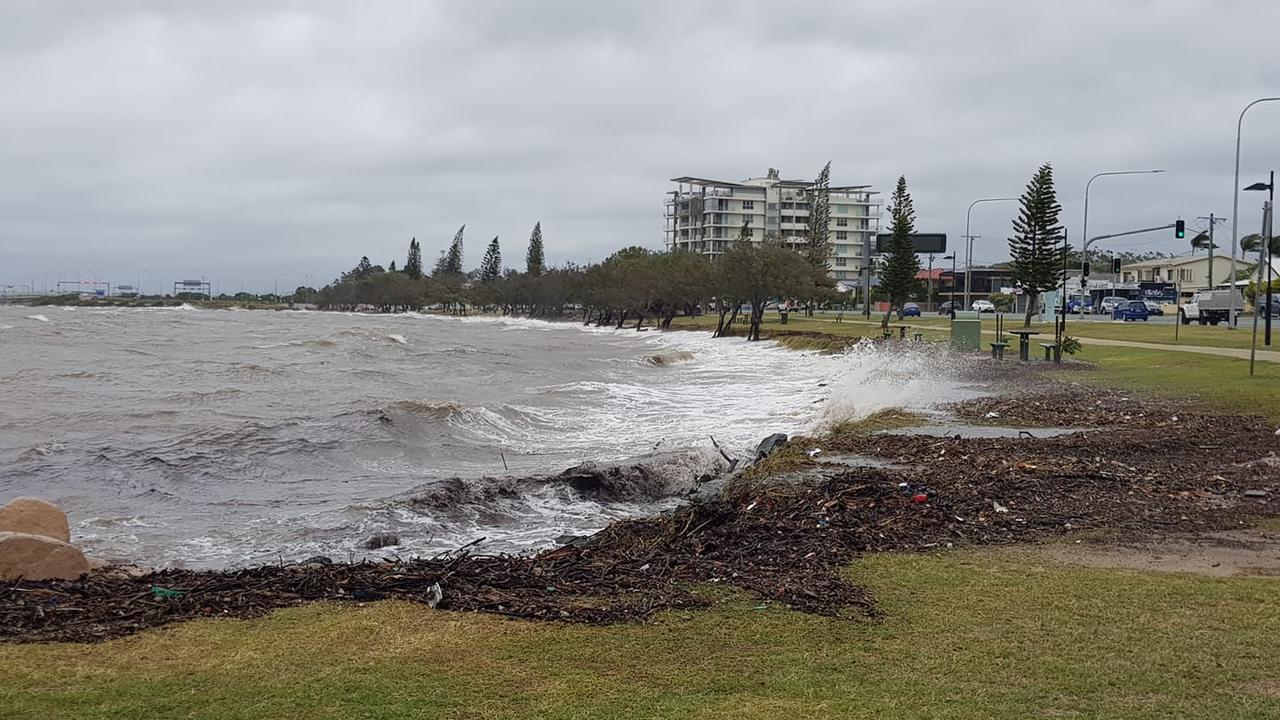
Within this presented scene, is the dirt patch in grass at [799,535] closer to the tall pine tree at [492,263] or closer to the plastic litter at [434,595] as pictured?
the plastic litter at [434,595]

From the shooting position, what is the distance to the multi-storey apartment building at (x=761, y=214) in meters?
161

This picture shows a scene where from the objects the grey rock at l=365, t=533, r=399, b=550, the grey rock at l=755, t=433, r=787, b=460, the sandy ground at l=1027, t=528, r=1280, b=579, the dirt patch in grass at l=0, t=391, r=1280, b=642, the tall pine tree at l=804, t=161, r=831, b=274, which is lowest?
the grey rock at l=365, t=533, r=399, b=550

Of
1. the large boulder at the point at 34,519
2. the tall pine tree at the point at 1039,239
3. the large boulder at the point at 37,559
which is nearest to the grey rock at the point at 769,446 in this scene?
the large boulder at the point at 34,519

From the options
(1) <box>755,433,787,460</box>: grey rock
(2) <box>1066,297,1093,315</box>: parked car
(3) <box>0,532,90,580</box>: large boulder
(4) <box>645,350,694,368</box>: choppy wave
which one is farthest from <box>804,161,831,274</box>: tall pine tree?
(3) <box>0,532,90,580</box>: large boulder

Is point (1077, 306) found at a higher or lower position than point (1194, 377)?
higher

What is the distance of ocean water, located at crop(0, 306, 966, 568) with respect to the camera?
1214 centimetres

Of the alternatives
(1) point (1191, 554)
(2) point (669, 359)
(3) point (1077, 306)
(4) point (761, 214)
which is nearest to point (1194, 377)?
(1) point (1191, 554)

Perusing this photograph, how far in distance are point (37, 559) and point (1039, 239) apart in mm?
57677

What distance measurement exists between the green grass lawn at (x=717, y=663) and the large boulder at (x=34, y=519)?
394 centimetres

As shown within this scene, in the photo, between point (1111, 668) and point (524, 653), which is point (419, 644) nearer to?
point (524, 653)

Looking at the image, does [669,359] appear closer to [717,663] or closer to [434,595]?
[434,595]

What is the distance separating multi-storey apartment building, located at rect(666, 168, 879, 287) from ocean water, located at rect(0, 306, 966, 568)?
120 metres

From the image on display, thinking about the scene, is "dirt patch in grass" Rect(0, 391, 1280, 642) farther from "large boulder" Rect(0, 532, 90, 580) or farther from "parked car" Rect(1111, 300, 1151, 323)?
"parked car" Rect(1111, 300, 1151, 323)

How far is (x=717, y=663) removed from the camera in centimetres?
595
